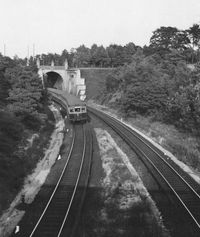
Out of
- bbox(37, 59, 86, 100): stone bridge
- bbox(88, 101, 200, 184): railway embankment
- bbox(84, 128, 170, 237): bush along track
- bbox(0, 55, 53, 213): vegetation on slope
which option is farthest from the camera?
bbox(37, 59, 86, 100): stone bridge

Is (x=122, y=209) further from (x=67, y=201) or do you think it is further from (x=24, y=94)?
(x=24, y=94)

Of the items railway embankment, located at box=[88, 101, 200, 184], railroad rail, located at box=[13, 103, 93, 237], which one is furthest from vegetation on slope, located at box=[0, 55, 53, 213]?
railway embankment, located at box=[88, 101, 200, 184]

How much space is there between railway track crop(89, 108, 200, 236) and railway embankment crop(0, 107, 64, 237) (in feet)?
25.9

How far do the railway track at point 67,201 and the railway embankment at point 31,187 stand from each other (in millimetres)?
991

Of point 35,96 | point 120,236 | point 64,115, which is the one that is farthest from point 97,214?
point 64,115

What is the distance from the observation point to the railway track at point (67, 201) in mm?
12570

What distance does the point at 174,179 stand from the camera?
18.6m

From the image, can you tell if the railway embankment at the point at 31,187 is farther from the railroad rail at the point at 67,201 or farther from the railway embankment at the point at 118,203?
the railway embankment at the point at 118,203

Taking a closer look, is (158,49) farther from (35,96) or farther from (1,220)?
(1,220)

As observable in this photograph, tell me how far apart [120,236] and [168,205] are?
4124mm

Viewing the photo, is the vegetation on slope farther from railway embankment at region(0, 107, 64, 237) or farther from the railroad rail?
the railroad rail

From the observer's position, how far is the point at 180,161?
2291 centimetres

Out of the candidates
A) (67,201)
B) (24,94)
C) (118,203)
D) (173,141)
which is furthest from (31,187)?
(173,141)

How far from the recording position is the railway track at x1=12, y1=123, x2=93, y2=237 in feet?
41.2
